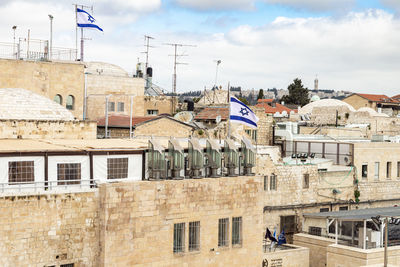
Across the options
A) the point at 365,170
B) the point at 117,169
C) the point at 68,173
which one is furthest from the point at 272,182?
the point at 68,173

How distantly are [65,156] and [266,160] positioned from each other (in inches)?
586

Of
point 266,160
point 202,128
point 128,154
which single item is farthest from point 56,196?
point 202,128

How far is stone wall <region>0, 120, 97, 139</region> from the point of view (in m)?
24.8

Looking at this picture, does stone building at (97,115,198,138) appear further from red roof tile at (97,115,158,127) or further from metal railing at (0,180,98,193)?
metal railing at (0,180,98,193)

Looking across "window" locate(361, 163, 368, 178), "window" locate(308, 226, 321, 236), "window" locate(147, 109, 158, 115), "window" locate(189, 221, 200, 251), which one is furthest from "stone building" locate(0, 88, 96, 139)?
"window" locate(361, 163, 368, 178)

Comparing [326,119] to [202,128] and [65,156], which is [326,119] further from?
[65,156]

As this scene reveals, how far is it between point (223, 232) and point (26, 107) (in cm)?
1074

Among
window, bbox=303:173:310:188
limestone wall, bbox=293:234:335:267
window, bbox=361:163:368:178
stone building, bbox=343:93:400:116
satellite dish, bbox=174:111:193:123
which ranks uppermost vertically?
stone building, bbox=343:93:400:116

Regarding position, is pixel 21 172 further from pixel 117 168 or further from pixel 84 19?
pixel 84 19

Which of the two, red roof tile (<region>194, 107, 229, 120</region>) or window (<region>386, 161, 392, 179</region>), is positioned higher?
red roof tile (<region>194, 107, 229, 120</region>)

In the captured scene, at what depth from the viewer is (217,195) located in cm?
2483

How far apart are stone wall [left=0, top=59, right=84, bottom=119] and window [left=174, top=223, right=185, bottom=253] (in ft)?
51.7

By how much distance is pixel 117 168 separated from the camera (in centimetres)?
2316

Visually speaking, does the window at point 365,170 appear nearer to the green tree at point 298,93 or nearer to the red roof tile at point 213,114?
the red roof tile at point 213,114
